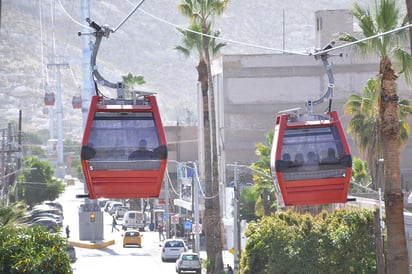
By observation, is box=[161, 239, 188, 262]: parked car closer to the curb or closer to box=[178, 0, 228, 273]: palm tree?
box=[178, 0, 228, 273]: palm tree

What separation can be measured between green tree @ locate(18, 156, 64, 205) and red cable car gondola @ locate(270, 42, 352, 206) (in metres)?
90.3

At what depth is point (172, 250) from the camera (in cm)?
7031

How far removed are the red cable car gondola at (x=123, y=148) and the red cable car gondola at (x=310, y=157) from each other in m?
2.90

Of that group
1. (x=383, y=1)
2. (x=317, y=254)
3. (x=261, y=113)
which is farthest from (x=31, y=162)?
→ (x=383, y=1)

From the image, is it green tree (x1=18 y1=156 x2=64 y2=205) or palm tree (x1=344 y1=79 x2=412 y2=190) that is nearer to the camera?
palm tree (x1=344 y1=79 x2=412 y2=190)

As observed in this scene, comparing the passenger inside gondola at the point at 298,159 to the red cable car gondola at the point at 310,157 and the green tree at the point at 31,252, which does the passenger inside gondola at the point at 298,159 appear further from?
the green tree at the point at 31,252

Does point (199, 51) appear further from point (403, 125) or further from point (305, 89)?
point (305, 89)

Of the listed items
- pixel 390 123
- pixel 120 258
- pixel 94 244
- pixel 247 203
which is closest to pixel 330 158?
pixel 390 123

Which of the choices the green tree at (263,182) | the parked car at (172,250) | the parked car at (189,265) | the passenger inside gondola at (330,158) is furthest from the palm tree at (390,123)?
the parked car at (172,250)

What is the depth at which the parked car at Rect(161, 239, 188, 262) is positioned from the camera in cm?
6988

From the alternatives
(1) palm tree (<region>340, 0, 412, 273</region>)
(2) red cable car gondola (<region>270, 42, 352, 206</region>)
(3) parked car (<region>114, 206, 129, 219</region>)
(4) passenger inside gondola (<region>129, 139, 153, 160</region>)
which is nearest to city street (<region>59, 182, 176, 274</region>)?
(3) parked car (<region>114, 206, 129, 219</region>)

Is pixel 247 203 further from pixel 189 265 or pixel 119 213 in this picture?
pixel 119 213

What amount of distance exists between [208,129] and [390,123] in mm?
29408

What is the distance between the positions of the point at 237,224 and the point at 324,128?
1276 inches
